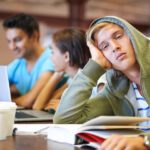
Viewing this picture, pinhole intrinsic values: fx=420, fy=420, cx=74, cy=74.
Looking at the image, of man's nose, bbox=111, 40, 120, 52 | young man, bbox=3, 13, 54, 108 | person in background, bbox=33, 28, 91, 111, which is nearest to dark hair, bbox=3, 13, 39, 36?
young man, bbox=3, 13, 54, 108

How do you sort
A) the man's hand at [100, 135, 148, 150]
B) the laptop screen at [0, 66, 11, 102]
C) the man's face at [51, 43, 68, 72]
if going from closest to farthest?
the man's hand at [100, 135, 148, 150]
the laptop screen at [0, 66, 11, 102]
the man's face at [51, 43, 68, 72]

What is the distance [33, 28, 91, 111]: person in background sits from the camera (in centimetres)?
193

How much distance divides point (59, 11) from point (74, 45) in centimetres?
336

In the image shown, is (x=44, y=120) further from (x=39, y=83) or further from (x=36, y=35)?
(x=36, y=35)

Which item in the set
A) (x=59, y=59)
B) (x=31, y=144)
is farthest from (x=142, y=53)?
(x=59, y=59)

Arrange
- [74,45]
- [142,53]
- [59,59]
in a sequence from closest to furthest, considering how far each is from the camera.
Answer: [142,53] < [74,45] < [59,59]

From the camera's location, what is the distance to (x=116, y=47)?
1.30 m

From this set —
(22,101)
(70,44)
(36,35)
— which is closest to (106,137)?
(70,44)

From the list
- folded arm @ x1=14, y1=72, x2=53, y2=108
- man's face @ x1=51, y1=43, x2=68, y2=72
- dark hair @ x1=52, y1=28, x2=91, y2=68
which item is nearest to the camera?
dark hair @ x1=52, y1=28, x2=91, y2=68

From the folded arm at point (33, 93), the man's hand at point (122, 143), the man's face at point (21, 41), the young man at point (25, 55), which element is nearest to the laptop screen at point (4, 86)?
the man's hand at point (122, 143)

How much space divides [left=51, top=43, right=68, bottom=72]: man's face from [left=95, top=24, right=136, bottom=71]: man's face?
2.18 feet

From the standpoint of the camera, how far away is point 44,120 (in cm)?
150

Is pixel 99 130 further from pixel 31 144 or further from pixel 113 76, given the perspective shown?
pixel 113 76

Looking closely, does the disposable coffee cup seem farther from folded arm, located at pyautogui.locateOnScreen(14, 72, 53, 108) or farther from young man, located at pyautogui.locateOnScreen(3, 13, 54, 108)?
young man, located at pyautogui.locateOnScreen(3, 13, 54, 108)
